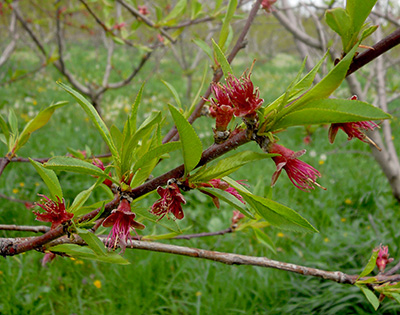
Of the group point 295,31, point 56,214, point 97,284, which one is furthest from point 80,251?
point 97,284

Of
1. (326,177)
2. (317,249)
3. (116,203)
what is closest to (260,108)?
(116,203)

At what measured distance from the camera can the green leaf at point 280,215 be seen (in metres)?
0.45

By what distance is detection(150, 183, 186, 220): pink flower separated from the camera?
1.65 feet

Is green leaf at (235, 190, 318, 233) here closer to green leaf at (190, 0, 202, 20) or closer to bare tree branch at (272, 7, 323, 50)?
green leaf at (190, 0, 202, 20)

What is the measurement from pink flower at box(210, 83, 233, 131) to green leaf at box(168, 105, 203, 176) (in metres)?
0.07

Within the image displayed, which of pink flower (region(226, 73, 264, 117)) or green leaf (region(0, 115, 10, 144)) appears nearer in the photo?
pink flower (region(226, 73, 264, 117))

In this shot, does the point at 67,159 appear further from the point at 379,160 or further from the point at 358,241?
the point at 358,241

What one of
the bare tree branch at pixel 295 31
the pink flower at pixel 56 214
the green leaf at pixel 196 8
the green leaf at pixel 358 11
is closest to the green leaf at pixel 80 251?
the pink flower at pixel 56 214

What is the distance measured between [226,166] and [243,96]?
0.34 ft

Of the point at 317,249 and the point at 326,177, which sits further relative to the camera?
the point at 326,177

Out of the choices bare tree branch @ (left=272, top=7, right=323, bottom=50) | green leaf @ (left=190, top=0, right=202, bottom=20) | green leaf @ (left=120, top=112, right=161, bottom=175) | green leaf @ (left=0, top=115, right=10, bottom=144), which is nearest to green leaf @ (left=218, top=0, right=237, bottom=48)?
green leaf @ (left=120, top=112, right=161, bottom=175)

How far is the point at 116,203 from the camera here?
1.75 ft

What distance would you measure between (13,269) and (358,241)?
2239 mm

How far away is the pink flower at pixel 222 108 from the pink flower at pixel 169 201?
109mm
